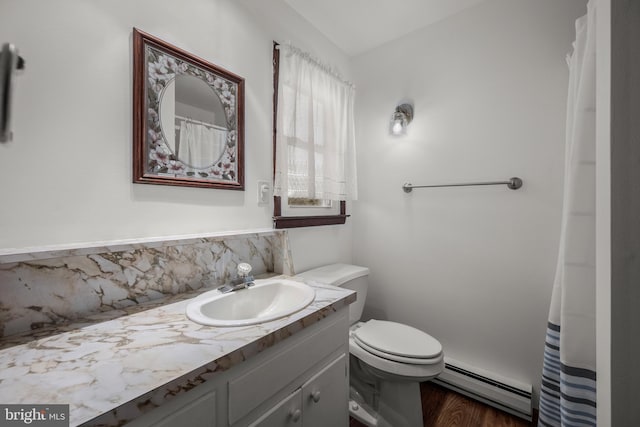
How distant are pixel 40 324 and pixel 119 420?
21.7 inches

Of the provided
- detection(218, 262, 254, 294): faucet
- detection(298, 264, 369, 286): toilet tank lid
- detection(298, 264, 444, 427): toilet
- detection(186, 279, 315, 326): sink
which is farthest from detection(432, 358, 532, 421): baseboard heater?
detection(218, 262, 254, 294): faucet

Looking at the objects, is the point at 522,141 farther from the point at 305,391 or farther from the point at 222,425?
the point at 222,425

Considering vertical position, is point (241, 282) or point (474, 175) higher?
point (474, 175)

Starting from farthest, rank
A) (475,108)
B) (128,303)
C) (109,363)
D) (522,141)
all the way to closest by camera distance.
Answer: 1. (475,108)
2. (522,141)
3. (128,303)
4. (109,363)

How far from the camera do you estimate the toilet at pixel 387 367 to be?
1.21 m

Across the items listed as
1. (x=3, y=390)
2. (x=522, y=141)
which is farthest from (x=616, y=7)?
(x=3, y=390)

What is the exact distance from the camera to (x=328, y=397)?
963mm

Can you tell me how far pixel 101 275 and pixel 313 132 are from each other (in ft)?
4.06

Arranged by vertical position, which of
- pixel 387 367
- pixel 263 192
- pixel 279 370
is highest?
pixel 263 192

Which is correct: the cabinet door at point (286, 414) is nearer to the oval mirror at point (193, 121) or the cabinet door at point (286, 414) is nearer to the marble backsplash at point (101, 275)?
the marble backsplash at point (101, 275)

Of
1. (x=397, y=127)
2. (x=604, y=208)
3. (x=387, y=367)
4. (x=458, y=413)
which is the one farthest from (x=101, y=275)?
(x=458, y=413)

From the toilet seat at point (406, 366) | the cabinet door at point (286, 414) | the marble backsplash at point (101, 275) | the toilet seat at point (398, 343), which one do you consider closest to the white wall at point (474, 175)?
the toilet seat at point (398, 343)

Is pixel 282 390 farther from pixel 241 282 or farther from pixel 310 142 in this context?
pixel 310 142

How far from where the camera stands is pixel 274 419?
2.50 feet
